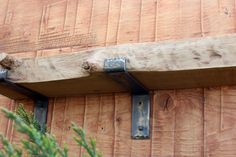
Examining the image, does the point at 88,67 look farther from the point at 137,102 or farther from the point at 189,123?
the point at 189,123

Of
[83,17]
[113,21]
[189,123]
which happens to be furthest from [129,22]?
[189,123]

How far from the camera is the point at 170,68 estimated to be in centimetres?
103

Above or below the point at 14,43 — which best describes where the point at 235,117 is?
below

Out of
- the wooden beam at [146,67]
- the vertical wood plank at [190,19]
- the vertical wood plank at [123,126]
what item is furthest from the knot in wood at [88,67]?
the vertical wood plank at [190,19]

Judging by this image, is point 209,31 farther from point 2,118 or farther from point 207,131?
point 2,118

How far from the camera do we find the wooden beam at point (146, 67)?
100cm

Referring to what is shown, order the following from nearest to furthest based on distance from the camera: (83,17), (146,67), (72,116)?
(146,67) → (72,116) → (83,17)

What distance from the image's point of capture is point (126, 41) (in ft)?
4.24

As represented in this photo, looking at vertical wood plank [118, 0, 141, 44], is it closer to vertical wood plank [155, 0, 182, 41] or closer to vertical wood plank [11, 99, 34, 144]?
vertical wood plank [155, 0, 182, 41]

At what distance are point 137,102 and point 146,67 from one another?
0.18m

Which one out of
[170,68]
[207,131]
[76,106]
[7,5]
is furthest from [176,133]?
[7,5]

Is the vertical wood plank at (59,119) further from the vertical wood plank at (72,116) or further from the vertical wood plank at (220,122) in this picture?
the vertical wood plank at (220,122)

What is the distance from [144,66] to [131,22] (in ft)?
0.96

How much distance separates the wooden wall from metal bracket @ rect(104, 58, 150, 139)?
0.02 meters
